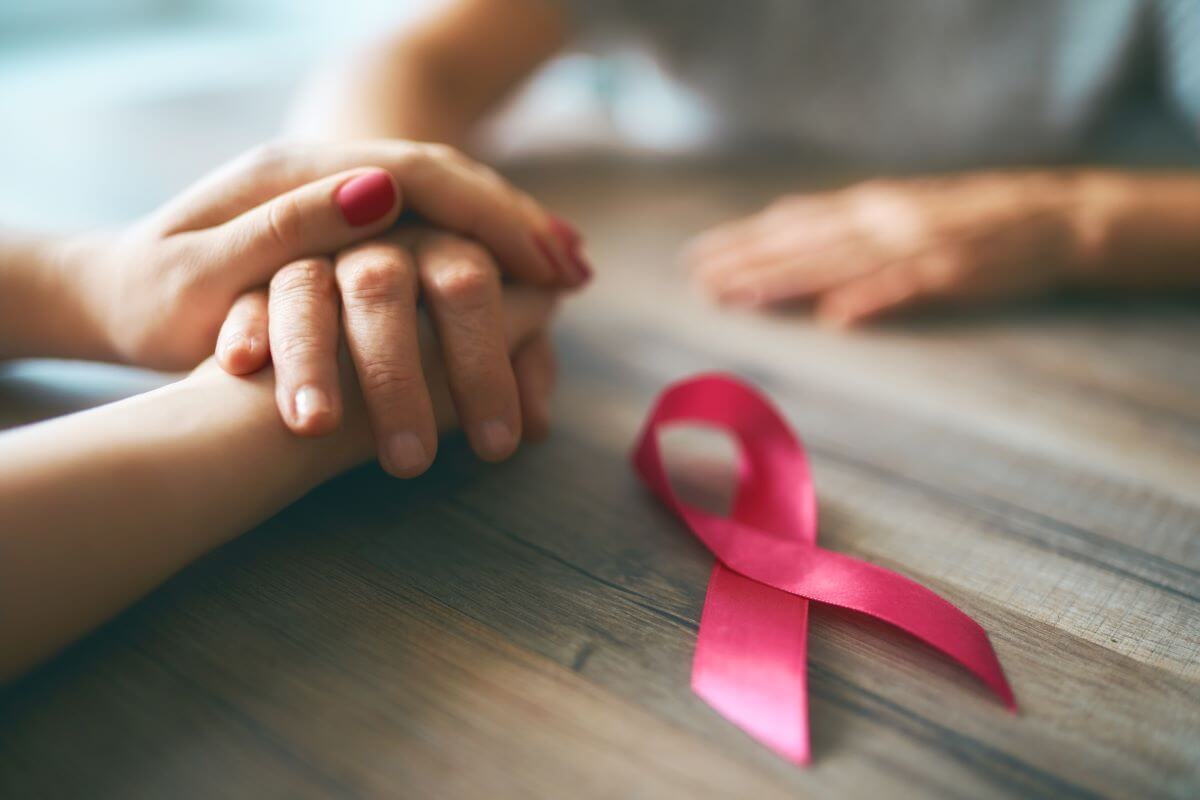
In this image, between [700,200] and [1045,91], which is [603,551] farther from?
[1045,91]

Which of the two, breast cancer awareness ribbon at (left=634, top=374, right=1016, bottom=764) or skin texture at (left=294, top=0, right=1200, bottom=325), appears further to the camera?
skin texture at (left=294, top=0, right=1200, bottom=325)

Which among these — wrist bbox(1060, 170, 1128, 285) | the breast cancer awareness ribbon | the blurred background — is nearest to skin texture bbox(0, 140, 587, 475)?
the breast cancer awareness ribbon

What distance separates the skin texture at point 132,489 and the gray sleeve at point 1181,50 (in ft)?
3.31

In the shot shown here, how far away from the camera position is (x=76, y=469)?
0.39 meters

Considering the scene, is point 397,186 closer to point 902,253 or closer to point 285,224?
point 285,224

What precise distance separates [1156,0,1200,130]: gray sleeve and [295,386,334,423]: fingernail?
1031mm

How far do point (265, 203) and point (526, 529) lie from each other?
0.26 metres

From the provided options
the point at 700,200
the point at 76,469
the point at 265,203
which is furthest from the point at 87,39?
the point at 76,469

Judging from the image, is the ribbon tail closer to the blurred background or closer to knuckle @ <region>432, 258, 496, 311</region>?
knuckle @ <region>432, 258, 496, 311</region>

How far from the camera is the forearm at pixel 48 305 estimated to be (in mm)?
561

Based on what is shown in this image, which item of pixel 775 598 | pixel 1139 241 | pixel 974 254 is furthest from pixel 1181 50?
pixel 775 598

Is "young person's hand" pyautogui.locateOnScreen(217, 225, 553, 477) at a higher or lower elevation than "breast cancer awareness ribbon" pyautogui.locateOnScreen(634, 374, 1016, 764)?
higher

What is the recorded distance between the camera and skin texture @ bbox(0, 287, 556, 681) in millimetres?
372

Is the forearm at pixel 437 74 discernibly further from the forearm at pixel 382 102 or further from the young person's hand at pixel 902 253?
the young person's hand at pixel 902 253
